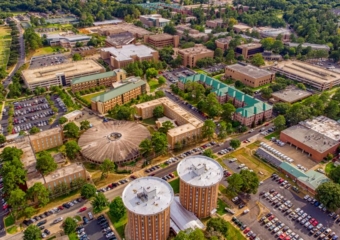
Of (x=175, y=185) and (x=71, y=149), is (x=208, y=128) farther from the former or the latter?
(x=71, y=149)

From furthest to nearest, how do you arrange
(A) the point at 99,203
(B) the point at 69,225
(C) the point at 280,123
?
1. (C) the point at 280,123
2. (A) the point at 99,203
3. (B) the point at 69,225

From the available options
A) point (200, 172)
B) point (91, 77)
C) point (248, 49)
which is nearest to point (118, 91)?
point (91, 77)

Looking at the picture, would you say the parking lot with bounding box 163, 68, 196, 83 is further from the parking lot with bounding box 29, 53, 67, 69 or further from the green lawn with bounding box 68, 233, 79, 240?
the green lawn with bounding box 68, 233, 79, 240

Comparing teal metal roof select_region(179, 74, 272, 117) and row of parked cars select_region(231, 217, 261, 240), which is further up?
teal metal roof select_region(179, 74, 272, 117)

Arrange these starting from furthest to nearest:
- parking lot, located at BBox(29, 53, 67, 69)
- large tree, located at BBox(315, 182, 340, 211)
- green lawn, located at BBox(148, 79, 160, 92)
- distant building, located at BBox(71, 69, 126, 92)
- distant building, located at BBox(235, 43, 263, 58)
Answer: distant building, located at BBox(235, 43, 263, 58) < parking lot, located at BBox(29, 53, 67, 69) < green lawn, located at BBox(148, 79, 160, 92) < distant building, located at BBox(71, 69, 126, 92) < large tree, located at BBox(315, 182, 340, 211)

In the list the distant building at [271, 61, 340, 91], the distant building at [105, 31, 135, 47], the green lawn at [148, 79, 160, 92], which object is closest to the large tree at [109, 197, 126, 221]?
the green lawn at [148, 79, 160, 92]

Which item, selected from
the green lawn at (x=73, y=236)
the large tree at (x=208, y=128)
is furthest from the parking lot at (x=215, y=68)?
the green lawn at (x=73, y=236)
